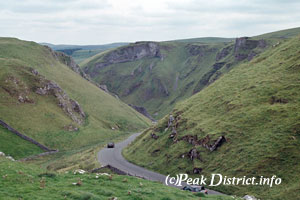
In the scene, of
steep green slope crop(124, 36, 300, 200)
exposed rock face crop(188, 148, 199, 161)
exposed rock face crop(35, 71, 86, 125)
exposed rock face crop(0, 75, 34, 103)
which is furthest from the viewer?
exposed rock face crop(35, 71, 86, 125)

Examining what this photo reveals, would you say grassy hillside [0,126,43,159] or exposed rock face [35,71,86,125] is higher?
exposed rock face [35,71,86,125]

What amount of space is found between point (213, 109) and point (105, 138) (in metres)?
49.1

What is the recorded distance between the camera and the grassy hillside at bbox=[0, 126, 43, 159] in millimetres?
73562

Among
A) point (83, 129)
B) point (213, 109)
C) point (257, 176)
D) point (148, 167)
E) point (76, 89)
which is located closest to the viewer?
point (257, 176)

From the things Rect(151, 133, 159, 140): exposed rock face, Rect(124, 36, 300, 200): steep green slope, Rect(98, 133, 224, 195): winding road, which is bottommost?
Rect(98, 133, 224, 195): winding road

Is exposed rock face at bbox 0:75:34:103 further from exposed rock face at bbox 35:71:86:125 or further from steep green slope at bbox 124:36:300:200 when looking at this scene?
steep green slope at bbox 124:36:300:200

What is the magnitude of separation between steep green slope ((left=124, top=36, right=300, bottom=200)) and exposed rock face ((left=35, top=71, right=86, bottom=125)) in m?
39.5

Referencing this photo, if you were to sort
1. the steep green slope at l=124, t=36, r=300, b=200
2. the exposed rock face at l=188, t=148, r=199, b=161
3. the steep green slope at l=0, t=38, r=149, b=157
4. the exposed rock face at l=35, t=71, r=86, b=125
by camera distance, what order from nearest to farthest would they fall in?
the steep green slope at l=124, t=36, r=300, b=200 < the exposed rock face at l=188, t=148, r=199, b=161 < the steep green slope at l=0, t=38, r=149, b=157 < the exposed rock face at l=35, t=71, r=86, b=125

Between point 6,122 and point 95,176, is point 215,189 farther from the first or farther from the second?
point 6,122

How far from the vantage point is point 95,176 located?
83.6 ft

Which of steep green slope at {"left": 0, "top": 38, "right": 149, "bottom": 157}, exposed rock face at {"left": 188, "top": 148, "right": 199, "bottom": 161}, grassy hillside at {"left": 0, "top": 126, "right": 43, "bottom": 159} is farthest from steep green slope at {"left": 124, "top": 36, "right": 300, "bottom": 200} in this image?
steep green slope at {"left": 0, "top": 38, "right": 149, "bottom": 157}

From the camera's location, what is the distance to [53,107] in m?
103

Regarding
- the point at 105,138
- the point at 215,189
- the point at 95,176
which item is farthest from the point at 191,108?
the point at 95,176

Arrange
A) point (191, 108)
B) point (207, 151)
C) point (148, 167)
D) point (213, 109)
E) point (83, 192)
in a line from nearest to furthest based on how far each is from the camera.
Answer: point (83, 192) → point (207, 151) → point (148, 167) → point (213, 109) → point (191, 108)
